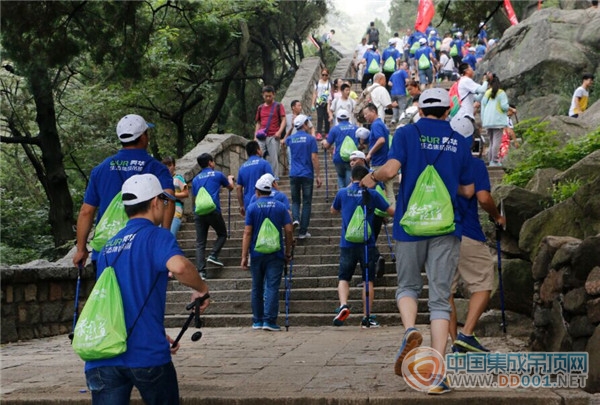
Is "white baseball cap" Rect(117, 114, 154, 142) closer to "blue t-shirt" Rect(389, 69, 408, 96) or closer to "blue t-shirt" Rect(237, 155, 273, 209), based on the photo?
"blue t-shirt" Rect(237, 155, 273, 209)

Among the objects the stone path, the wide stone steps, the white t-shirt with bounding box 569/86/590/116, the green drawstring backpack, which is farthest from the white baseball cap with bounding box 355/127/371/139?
the white t-shirt with bounding box 569/86/590/116

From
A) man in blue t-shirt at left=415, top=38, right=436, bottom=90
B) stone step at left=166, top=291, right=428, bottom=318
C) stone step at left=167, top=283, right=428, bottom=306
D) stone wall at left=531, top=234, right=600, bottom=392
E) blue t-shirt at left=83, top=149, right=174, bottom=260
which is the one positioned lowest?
stone step at left=166, top=291, right=428, bottom=318

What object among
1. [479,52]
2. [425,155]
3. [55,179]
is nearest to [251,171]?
[425,155]

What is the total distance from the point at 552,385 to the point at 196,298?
105 inches

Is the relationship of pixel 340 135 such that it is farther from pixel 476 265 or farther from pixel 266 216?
pixel 476 265

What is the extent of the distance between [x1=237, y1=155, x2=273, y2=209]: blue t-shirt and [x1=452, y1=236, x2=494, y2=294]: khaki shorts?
5984mm

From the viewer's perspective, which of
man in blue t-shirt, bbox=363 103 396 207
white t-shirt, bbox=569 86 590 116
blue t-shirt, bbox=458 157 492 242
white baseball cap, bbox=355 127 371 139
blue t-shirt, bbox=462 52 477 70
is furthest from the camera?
blue t-shirt, bbox=462 52 477 70

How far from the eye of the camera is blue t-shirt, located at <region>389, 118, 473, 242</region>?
6730mm

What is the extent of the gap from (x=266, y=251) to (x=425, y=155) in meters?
4.94

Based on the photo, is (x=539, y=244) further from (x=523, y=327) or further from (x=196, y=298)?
(x=196, y=298)

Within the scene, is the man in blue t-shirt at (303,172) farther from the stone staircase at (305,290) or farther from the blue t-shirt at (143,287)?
the blue t-shirt at (143,287)

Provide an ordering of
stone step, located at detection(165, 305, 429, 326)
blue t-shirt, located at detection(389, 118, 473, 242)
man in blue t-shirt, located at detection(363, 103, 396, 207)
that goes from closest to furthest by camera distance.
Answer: blue t-shirt, located at detection(389, 118, 473, 242), stone step, located at detection(165, 305, 429, 326), man in blue t-shirt, located at detection(363, 103, 396, 207)

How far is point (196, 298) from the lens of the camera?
5.37 meters

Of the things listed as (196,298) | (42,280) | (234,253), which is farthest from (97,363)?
(234,253)
